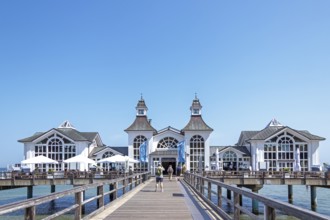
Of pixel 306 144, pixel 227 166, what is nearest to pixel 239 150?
pixel 227 166

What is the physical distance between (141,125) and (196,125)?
7.54 m

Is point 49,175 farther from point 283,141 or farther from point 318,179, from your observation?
point 283,141

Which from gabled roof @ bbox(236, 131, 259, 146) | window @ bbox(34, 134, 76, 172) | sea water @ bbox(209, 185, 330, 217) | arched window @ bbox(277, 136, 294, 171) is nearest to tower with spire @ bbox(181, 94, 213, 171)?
gabled roof @ bbox(236, 131, 259, 146)

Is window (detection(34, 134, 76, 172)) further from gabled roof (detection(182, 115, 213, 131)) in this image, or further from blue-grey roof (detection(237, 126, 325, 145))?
blue-grey roof (detection(237, 126, 325, 145))

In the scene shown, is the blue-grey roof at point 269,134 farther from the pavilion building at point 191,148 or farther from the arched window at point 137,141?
the arched window at point 137,141

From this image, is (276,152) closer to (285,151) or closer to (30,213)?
(285,151)

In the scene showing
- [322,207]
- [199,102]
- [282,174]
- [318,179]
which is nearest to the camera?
[322,207]

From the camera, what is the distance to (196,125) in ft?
188

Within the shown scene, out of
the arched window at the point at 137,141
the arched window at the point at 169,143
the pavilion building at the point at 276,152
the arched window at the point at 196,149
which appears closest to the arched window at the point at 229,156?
the pavilion building at the point at 276,152

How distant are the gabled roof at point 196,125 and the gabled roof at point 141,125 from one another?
15.6 feet

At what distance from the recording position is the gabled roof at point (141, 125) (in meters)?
57.0

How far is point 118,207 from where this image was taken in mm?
12555

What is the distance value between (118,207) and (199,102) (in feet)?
159

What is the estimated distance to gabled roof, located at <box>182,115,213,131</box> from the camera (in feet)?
185
